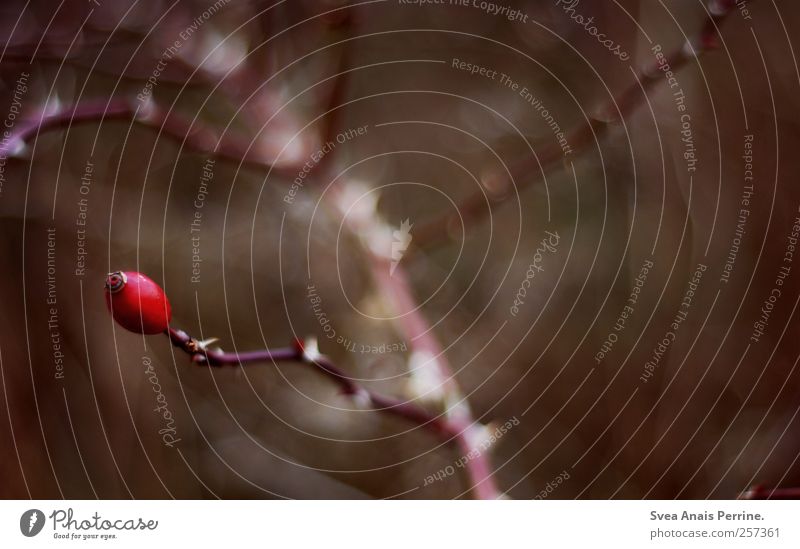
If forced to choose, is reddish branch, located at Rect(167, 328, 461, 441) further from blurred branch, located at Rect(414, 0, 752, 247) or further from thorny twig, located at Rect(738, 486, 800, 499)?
thorny twig, located at Rect(738, 486, 800, 499)

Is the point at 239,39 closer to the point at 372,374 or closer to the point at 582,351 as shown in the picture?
the point at 372,374

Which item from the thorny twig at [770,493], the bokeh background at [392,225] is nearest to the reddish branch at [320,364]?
the bokeh background at [392,225]

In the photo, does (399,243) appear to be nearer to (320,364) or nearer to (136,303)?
(320,364)

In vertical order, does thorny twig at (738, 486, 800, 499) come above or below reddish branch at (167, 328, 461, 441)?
below

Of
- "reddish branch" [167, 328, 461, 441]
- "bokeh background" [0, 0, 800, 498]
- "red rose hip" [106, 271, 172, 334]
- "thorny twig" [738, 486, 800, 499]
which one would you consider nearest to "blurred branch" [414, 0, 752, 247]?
"bokeh background" [0, 0, 800, 498]

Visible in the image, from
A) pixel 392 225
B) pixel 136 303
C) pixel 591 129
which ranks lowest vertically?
pixel 136 303

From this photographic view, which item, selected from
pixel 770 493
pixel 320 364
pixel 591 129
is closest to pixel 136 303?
pixel 320 364
